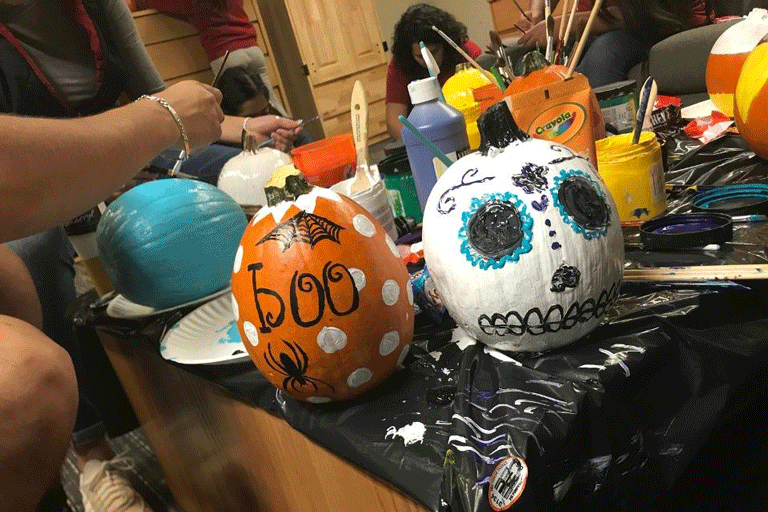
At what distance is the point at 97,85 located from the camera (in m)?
1.67

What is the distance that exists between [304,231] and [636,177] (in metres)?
0.49

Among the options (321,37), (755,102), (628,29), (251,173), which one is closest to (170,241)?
(251,173)

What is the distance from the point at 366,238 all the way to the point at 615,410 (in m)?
0.28

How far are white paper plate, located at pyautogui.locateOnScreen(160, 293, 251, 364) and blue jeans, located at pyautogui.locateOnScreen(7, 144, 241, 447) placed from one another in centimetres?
52

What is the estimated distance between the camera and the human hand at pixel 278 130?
1.64 m

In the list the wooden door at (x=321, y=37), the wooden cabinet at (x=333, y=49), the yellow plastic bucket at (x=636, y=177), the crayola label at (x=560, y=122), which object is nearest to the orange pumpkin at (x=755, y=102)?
the yellow plastic bucket at (x=636, y=177)

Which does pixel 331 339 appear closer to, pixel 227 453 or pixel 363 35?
pixel 227 453

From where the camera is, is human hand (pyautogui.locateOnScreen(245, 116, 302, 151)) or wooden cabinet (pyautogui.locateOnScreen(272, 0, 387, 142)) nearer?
human hand (pyautogui.locateOnScreen(245, 116, 302, 151))

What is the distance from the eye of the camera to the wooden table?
652 mm

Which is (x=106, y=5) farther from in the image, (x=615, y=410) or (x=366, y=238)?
(x=615, y=410)

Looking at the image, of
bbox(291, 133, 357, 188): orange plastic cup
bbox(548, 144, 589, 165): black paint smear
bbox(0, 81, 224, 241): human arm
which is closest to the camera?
bbox(548, 144, 589, 165): black paint smear

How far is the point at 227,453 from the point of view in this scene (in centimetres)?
97

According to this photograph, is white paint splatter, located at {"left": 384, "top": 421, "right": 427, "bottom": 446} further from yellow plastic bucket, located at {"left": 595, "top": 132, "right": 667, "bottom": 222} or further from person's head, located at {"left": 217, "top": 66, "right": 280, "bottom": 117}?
person's head, located at {"left": 217, "top": 66, "right": 280, "bottom": 117}

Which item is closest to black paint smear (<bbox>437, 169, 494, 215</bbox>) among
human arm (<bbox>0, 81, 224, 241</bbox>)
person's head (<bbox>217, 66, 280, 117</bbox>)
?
human arm (<bbox>0, 81, 224, 241</bbox>)
